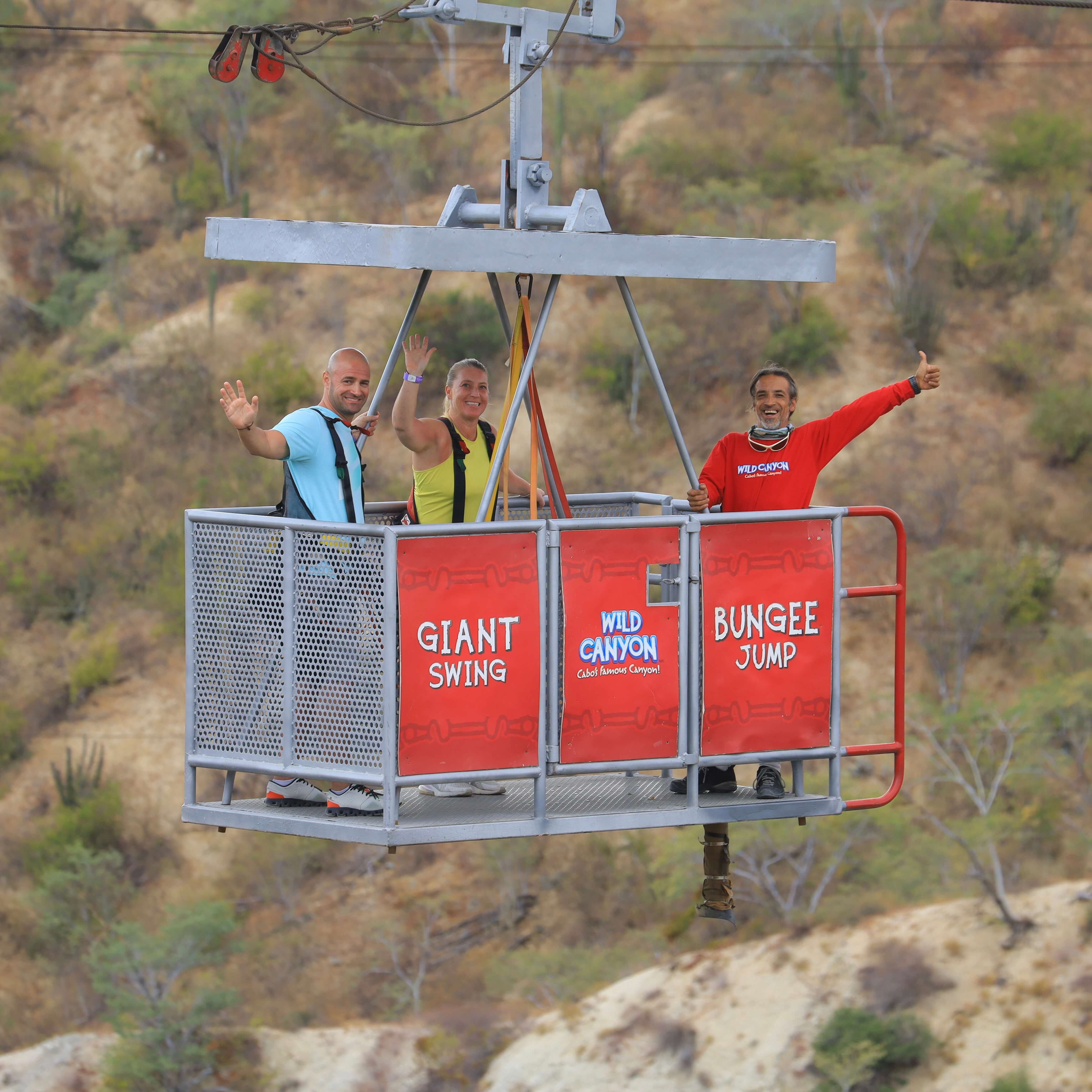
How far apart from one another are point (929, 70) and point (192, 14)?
2032 cm

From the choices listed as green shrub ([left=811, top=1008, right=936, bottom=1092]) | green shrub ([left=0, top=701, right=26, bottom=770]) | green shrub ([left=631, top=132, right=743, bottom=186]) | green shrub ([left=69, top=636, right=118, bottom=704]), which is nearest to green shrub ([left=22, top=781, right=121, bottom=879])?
green shrub ([left=0, top=701, right=26, bottom=770])

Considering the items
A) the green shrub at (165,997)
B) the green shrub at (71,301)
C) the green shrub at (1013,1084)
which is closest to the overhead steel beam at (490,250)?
the green shrub at (1013,1084)

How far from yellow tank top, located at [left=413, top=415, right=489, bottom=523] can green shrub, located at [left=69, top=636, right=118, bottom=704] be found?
29.5 meters

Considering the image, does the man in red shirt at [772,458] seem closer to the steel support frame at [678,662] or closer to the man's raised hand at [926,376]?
the man's raised hand at [926,376]

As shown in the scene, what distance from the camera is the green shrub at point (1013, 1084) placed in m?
25.1

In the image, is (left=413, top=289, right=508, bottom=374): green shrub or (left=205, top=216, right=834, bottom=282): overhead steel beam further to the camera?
(left=413, top=289, right=508, bottom=374): green shrub

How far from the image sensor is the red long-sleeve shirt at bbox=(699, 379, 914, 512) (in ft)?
24.1

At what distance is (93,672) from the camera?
35.3m

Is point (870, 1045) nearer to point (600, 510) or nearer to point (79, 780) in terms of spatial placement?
point (79, 780)

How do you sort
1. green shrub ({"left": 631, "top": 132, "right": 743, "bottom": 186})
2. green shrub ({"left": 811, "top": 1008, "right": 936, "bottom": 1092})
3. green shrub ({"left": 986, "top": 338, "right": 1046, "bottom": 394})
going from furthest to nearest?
green shrub ({"left": 631, "top": 132, "right": 743, "bottom": 186}) < green shrub ({"left": 986, "top": 338, "right": 1046, "bottom": 394}) < green shrub ({"left": 811, "top": 1008, "right": 936, "bottom": 1092})

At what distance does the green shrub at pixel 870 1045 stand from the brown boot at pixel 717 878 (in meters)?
20.0

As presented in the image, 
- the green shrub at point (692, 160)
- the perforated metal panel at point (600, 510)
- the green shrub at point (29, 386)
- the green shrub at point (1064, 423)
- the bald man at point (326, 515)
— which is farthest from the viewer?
the green shrub at point (692, 160)

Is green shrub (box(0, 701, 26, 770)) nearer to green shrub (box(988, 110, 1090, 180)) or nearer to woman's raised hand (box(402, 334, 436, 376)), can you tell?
green shrub (box(988, 110, 1090, 180))

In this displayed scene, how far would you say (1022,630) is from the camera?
33.8m
